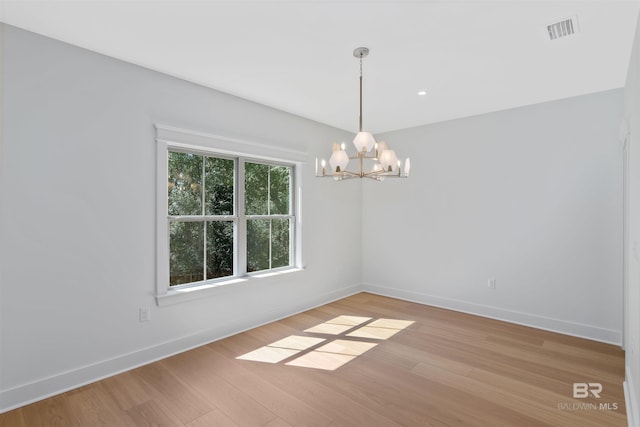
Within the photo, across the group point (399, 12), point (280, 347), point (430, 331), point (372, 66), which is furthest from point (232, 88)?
point (430, 331)

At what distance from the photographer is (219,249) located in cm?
361

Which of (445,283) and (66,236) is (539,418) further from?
(66,236)

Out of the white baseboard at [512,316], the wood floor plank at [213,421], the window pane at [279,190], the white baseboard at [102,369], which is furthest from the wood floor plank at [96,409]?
the white baseboard at [512,316]

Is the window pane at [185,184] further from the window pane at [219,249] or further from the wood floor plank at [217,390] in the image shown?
the wood floor plank at [217,390]

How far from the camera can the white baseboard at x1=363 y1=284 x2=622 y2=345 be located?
3.42m

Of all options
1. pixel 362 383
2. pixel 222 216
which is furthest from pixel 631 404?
pixel 222 216

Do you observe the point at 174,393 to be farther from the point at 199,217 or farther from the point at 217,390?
the point at 199,217

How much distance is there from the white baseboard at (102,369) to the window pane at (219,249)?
2.04ft

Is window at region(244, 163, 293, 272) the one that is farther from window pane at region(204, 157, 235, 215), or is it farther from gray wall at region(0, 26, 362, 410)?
gray wall at region(0, 26, 362, 410)

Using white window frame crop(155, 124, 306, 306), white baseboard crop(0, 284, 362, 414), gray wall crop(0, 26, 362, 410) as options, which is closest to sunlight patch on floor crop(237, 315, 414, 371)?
white baseboard crop(0, 284, 362, 414)

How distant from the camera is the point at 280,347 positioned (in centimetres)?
326

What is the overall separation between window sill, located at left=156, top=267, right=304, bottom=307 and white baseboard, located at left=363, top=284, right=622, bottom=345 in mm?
2174

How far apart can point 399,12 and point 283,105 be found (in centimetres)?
205

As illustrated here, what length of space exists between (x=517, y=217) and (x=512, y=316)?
1274 mm
